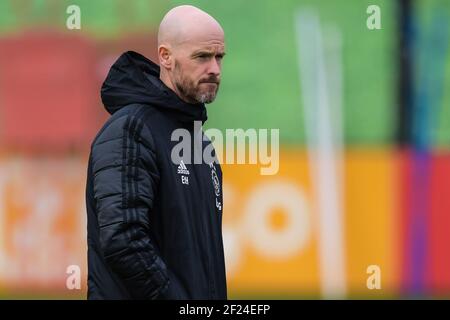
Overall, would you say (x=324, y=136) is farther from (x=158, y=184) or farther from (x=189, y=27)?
(x=158, y=184)

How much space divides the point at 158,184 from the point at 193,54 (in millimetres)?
436

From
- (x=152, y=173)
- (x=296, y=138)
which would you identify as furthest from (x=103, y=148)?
(x=296, y=138)

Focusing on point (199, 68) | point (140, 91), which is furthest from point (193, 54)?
point (140, 91)

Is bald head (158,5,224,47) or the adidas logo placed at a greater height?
bald head (158,5,224,47)

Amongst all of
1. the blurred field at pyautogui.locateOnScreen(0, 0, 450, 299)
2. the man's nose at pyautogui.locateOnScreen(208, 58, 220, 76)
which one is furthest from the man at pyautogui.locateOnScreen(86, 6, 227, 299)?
the blurred field at pyautogui.locateOnScreen(0, 0, 450, 299)

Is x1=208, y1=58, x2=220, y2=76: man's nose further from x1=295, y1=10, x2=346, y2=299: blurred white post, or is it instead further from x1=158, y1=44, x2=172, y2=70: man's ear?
x1=295, y1=10, x2=346, y2=299: blurred white post

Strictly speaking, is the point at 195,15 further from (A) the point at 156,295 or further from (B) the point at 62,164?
(B) the point at 62,164

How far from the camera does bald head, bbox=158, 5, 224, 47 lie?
3.26 meters

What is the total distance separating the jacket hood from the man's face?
0.05 metres

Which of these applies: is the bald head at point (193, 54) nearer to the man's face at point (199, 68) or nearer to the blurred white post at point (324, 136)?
the man's face at point (199, 68)

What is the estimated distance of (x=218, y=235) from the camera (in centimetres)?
338

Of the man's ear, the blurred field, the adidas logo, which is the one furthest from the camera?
the blurred field

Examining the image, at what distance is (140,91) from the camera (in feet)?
10.8

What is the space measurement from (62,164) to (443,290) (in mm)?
2854
